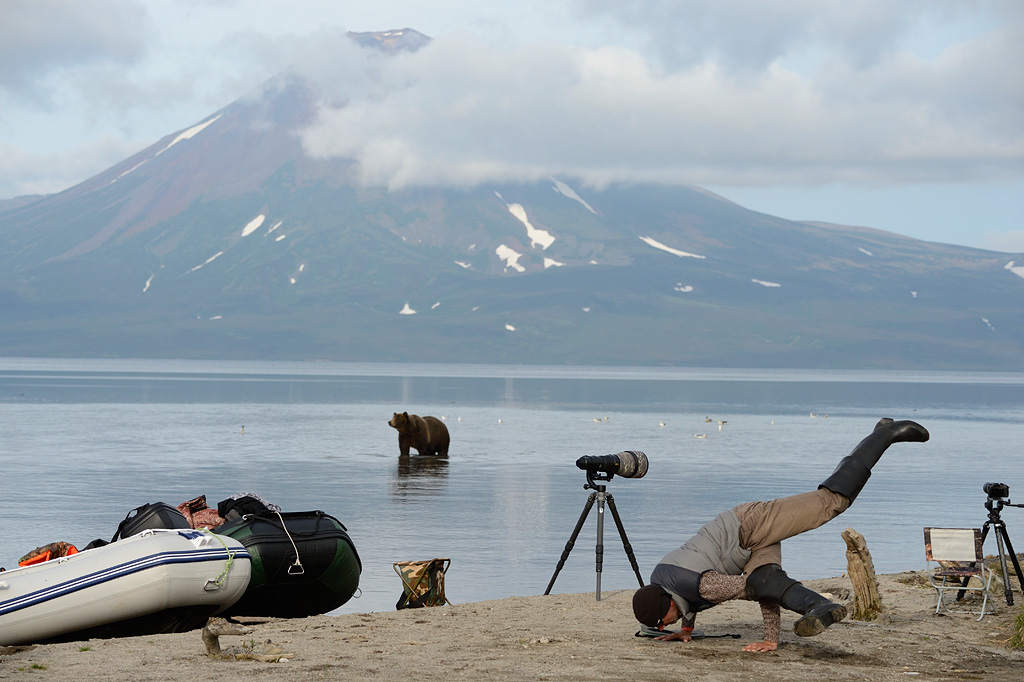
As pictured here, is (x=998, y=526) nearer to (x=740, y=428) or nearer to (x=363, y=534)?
(x=363, y=534)

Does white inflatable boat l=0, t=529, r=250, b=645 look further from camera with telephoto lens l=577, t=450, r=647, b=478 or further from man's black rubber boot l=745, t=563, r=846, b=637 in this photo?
man's black rubber boot l=745, t=563, r=846, b=637

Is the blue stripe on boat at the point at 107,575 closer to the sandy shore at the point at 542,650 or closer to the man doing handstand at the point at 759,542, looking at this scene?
the sandy shore at the point at 542,650

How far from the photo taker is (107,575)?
1100 centimetres

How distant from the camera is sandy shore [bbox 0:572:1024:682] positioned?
8.75 meters

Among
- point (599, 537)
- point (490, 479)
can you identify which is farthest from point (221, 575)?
point (490, 479)

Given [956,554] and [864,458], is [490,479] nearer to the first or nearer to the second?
[956,554]

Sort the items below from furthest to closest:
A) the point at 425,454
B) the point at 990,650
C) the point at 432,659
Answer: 1. the point at 425,454
2. the point at 990,650
3. the point at 432,659

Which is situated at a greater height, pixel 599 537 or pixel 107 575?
pixel 599 537

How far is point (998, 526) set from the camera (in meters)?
11.5

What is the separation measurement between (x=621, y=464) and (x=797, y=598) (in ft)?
9.01

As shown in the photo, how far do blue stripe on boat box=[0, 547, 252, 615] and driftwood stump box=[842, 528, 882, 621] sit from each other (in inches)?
229

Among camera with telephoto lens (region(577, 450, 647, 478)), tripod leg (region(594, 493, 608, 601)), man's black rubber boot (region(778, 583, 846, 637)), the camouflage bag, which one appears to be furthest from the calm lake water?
man's black rubber boot (region(778, 583, 846, 637))

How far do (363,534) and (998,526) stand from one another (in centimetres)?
995

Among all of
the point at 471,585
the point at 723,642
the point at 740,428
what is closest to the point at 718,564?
the point at 723,642
